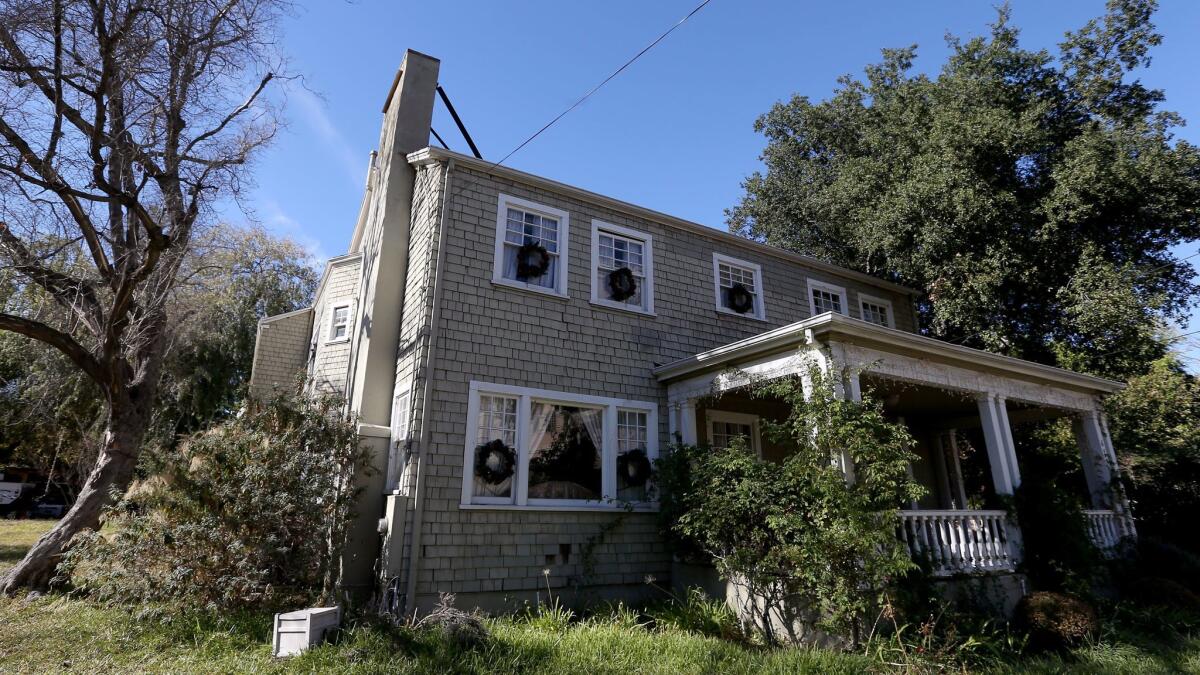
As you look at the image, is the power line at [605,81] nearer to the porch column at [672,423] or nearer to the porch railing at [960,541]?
the porch column at [672,423]

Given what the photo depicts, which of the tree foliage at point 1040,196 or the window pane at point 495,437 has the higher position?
the tree foliage at point 1040,196

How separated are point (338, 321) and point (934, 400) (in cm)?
1234

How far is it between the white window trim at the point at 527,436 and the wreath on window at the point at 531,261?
5.98ft

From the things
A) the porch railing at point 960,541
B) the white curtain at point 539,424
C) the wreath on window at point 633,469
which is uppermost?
the white curtain at point 539,424

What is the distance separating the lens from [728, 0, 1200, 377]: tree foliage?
1285 centimetres

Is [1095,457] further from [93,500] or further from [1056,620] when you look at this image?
[93,500]

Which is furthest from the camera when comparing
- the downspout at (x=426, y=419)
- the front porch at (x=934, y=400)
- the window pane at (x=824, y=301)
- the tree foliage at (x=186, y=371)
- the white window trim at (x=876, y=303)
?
the tree foliage at (x=186, y=371)

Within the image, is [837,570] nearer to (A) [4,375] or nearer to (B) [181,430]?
(B) [181,430]

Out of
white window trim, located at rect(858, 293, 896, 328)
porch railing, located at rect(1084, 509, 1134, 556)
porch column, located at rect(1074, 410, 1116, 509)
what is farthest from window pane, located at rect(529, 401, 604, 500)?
porch column, located at rect(1074, 410, 1116, 509)

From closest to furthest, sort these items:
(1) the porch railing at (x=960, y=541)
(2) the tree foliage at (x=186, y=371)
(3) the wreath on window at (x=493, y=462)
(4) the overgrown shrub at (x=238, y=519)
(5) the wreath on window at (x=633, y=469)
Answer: (4) the overgrown shrub at (x=238, y=519), (1) the porch railing at (x=960, y=541), (3) the wreath on window at (x=493, y=462), (5) the wreath on window at (x=633, y=469), (2) the tree foliage at (x=186, y=371)

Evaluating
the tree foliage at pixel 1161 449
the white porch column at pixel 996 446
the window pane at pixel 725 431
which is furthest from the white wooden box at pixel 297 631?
the tree foliage at pixel 1161 449

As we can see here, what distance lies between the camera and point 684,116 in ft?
32.4

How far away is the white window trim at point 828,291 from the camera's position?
1270cm

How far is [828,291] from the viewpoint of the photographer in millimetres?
13156
